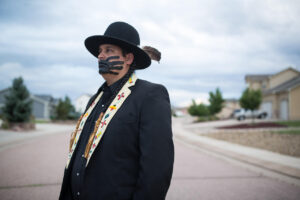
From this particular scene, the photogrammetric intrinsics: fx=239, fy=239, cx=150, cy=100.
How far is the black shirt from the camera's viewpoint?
201 cm

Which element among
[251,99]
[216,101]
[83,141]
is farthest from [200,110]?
[83,141]

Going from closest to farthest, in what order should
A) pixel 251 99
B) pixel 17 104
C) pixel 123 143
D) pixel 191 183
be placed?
pixel 123 143
pixel 191 183
pixel 17 104
pixel 251 99

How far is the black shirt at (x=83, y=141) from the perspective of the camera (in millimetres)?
2006

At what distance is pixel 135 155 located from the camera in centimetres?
196

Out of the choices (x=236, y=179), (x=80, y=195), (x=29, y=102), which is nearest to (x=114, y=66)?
(x=80, y=195)

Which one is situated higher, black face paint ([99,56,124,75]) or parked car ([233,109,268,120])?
black face paint ([99,56,124,75])

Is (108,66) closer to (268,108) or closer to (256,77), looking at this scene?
(268,108)

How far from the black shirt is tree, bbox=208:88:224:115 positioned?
4037 cm

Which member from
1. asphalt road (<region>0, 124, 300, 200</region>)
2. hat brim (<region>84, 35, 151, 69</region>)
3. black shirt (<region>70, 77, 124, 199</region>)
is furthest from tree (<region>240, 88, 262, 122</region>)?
black shirt (<region>70, 77, 124, 199</region>)

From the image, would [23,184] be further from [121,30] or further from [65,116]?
[65,116]

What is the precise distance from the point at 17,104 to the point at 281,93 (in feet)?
101

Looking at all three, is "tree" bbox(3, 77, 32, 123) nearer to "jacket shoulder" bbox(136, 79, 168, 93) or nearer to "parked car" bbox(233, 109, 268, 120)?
"jacket shoulder" bbox(136, 79, 168, 93)

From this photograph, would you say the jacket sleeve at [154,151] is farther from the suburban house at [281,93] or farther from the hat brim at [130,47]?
the suburban house at [281,93]

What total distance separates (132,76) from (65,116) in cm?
3992
